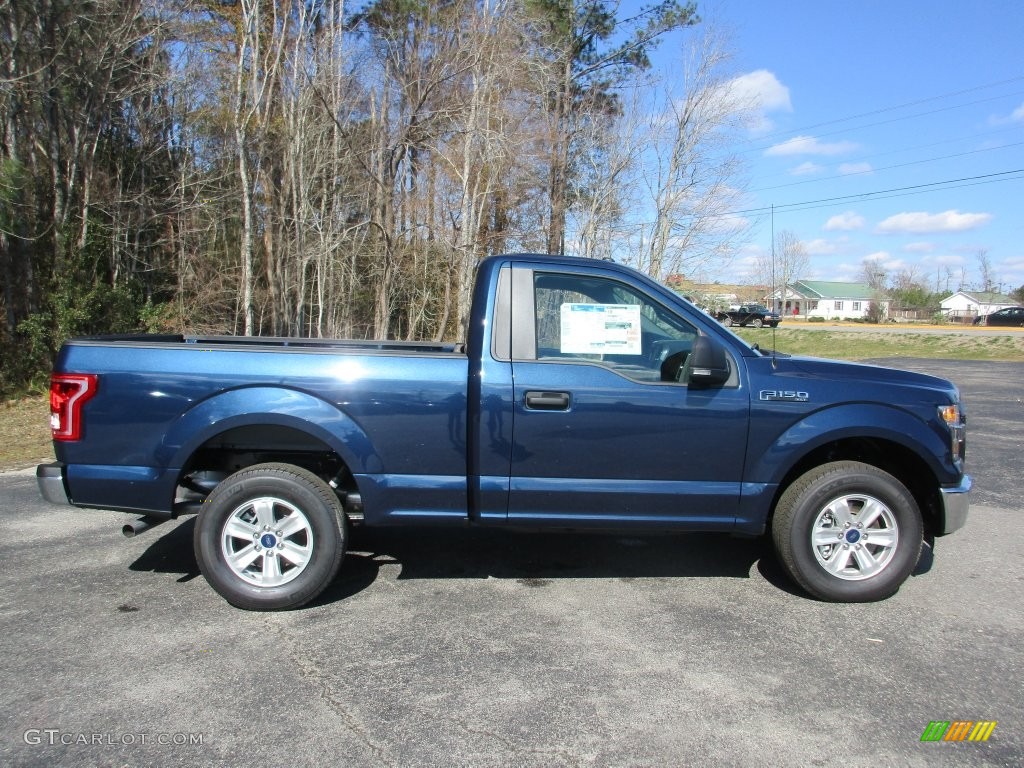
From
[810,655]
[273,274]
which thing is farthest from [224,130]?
[810,655]

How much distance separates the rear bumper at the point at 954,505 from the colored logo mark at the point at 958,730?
1.43 m

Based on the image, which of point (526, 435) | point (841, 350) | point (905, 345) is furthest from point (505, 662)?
point (905, 345)

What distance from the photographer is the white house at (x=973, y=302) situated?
3455 inches

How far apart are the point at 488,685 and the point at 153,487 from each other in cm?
220

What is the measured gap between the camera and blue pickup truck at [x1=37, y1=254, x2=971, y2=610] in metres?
3.79

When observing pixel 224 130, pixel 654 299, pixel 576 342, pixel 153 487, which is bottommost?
pixel 153 487

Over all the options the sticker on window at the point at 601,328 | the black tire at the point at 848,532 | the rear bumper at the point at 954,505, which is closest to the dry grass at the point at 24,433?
the sticker on window at the point at 601,328

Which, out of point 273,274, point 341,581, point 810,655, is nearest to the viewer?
point 810,655

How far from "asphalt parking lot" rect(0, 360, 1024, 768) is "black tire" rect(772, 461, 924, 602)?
0.18 meters

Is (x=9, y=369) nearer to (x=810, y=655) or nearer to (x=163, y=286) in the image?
(x=163, y=286)

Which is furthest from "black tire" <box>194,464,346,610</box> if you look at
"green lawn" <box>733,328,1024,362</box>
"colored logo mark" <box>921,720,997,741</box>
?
"green lawn" <box>733,328,1024,362</box>

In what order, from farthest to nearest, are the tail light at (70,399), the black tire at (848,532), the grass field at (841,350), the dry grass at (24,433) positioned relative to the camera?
the grass field at (841,350) < the dry grass at (24,433) < the black tire at (848,532) < the tail light at (70,399)

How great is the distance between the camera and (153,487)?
12.6 feet

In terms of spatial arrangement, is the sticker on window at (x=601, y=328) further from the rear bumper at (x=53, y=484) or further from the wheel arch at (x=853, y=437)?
the rear bumper at (x=53, y=484)
